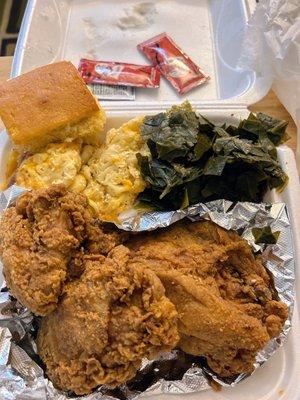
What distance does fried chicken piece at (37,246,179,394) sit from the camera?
111 cm

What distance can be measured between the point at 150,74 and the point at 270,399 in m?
1.52

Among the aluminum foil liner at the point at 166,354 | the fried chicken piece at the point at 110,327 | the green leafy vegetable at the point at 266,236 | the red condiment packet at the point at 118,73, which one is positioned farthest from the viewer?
the red condiment packet at the point at 118,73

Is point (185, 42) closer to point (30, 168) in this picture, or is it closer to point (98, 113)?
point (98, 113)

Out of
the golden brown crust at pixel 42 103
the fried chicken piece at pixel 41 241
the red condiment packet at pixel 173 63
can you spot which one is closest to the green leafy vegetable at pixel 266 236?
the fried chicken piece at pixel 41 241

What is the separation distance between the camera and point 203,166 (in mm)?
1486

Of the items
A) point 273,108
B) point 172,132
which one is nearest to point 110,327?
point 172,132

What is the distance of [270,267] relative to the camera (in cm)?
133

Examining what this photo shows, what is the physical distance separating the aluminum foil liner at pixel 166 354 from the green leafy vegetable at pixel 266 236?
0.01 metres

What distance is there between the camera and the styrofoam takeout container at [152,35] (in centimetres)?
174

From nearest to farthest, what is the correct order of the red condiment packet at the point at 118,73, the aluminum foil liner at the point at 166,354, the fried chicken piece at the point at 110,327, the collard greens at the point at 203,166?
1. the fried chicken piece at the point at 110,327
2. the aluminum foil liner at the point at 166,354
3. the collard greens at the point at 203,166
4. the red condiment packet at the point at 118,73

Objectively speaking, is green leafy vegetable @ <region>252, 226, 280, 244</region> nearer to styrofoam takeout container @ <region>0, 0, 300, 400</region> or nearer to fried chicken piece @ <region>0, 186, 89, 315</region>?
styrofoam takeout container @ <region>0, 0, 300, 400</region>

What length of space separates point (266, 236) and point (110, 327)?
1.75ft

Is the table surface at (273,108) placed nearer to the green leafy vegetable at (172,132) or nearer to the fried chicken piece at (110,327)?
the green leafy vegetable at (172,132)

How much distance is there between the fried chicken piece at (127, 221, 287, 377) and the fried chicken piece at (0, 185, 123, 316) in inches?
6.0
